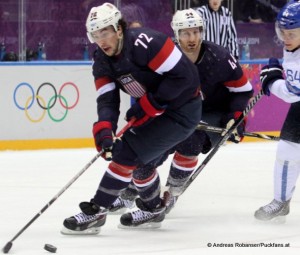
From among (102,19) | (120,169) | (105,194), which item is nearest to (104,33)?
(102,19)

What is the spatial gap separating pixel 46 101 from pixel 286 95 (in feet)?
10.5

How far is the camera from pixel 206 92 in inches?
198

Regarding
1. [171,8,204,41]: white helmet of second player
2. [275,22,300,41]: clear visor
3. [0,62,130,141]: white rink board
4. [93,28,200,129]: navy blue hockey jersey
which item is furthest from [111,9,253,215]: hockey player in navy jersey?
[0,62,130,141]: white rink board

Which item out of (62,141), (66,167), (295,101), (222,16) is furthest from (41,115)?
(295,101)

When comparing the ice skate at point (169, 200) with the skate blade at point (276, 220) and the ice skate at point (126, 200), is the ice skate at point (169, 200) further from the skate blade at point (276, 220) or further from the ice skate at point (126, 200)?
the skate blade at point (276, 220)

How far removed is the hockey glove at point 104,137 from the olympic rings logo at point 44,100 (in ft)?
10.7

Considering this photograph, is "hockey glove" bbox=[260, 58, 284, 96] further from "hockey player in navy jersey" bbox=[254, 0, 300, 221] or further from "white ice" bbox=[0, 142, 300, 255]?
"white ice" bbox=[0, 142, 300, 255]

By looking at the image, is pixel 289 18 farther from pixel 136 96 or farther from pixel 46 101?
pixel 46 101

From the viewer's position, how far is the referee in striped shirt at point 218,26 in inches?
327

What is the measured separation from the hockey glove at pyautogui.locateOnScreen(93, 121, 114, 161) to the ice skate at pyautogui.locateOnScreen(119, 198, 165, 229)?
0.37 metres

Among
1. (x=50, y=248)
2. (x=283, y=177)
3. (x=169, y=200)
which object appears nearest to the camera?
(x=50, y=248)

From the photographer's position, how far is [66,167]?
6754 mm

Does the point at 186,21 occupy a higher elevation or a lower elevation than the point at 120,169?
higher

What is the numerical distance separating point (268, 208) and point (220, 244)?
67cm
